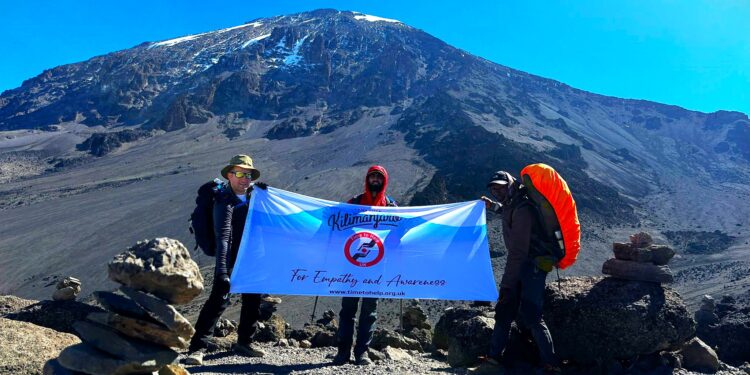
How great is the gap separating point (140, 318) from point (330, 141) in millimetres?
71627

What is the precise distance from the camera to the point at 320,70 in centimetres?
12481

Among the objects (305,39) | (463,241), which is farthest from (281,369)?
(305,39)

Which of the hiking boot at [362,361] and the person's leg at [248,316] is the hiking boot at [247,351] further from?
the hiking boot at [362,361]

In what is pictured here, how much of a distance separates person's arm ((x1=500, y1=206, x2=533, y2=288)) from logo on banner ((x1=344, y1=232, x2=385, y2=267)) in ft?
4.88

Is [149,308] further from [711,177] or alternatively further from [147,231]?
[711,177]

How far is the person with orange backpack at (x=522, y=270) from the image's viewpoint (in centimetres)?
464

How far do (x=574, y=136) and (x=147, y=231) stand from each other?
6333cm

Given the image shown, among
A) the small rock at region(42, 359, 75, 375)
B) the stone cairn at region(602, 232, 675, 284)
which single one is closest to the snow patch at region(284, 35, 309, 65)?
the stone cairn at region(602, 232, 675, 284)

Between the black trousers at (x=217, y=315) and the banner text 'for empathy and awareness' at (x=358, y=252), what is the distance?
0.71 ft

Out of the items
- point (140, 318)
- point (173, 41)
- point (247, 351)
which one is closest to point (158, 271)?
point (140, 318)

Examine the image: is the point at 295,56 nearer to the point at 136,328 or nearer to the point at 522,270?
the point at 522,270

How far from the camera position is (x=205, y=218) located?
4.91 meters

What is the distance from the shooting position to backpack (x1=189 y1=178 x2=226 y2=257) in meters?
4.88

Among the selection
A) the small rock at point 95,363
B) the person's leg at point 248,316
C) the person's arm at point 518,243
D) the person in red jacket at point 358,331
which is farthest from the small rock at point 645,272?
the small rock at point 95,363
